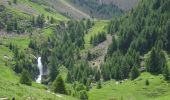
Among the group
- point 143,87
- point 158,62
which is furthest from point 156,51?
point 143,87

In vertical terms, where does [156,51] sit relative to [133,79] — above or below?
above

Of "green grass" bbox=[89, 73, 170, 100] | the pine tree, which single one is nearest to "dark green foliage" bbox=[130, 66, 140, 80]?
the pine tree

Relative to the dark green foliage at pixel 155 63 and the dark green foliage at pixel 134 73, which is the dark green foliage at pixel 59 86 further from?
the dark green foliage at pixel 155 63

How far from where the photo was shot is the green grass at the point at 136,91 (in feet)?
474

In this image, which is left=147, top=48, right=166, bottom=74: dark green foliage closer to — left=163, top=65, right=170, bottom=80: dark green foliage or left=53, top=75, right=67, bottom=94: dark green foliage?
left=163, top=65, right=170, bottom=80: dark green foliage

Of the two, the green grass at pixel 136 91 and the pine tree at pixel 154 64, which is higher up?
the pine tree at pixel 154 64

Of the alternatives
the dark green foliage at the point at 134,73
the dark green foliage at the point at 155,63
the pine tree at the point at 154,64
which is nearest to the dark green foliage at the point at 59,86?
the dark green foliage at the point at 134,73

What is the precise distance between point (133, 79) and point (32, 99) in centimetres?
13256

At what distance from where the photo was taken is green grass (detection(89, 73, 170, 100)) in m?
144

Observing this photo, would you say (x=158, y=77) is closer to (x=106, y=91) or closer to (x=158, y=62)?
(x=158, y=62)

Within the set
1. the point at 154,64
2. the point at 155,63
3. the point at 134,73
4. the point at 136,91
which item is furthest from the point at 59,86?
the point at 154,64

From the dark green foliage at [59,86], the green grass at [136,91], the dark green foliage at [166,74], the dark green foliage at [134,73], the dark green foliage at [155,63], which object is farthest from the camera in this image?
the dark green foliage at [155,63]

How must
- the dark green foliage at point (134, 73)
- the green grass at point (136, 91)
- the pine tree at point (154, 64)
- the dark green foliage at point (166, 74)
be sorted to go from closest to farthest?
1. the green grass at point (136, 91)
2. the dark green foliage at point (166, 74)
3. the dark green foliage at point (134, 73)
4. the pine tree at point (154, 64)

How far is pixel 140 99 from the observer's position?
143750 mm
